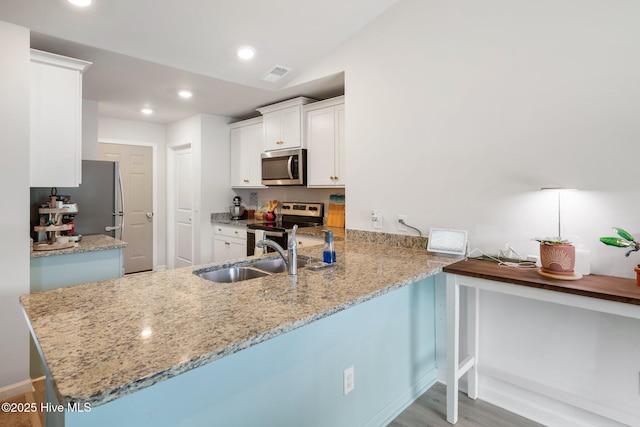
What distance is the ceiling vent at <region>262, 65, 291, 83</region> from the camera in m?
3.13

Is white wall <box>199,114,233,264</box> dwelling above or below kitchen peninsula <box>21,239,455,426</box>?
above

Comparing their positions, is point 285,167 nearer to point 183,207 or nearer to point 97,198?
point 97,198

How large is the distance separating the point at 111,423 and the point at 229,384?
36cm

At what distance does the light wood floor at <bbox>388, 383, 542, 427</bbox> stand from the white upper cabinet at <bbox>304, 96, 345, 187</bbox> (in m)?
1.97

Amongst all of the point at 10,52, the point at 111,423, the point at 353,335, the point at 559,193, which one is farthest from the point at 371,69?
the point at 111,423

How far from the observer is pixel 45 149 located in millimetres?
2357

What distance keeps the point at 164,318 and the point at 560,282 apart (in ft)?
5.56

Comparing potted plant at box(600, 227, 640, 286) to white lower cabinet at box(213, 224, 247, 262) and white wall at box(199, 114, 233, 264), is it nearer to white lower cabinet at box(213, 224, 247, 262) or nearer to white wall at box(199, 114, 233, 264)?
white lower cabinet at box(213, 224, 247, 262)

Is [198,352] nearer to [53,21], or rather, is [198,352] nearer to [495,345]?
[495,345]

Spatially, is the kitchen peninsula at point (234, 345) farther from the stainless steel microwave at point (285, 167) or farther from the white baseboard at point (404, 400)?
the stainless steel microwave at point (285, 167)

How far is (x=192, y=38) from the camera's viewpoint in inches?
102

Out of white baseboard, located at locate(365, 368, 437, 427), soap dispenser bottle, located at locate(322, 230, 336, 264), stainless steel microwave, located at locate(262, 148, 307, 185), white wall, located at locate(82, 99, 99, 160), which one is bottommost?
white baseboard, located at locate(365, 368, 437, 427)

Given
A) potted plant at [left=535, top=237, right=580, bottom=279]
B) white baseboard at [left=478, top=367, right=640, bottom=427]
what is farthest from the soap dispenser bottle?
white baseboard at [left=478, top=367, right=640, bottom=427]

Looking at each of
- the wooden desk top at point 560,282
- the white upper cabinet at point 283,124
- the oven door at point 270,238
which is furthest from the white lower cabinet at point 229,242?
the wooden desk top at point 560,282
